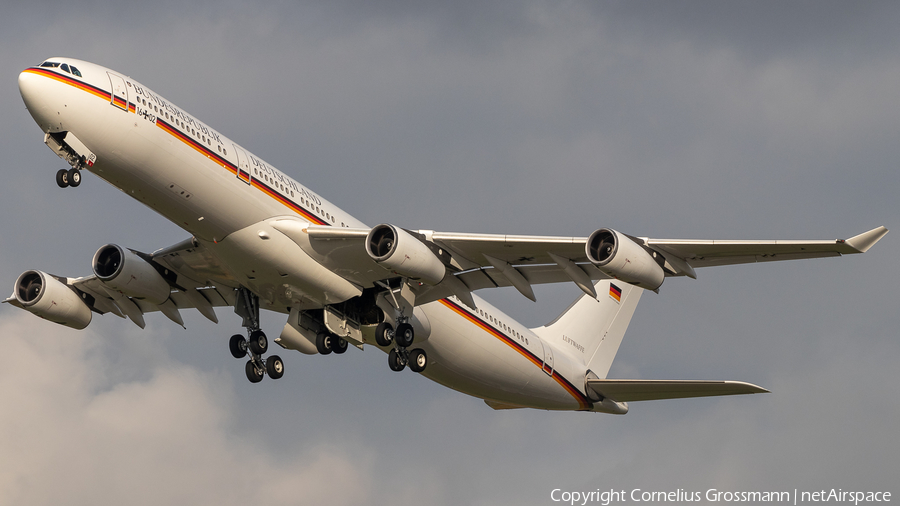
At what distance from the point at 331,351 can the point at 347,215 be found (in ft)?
15.6

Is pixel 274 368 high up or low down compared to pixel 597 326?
down

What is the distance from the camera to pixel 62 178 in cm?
2638

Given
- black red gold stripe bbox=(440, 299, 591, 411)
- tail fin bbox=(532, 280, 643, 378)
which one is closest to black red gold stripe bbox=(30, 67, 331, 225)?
black red gold stripe bbox=(440, 299, 591, 411)

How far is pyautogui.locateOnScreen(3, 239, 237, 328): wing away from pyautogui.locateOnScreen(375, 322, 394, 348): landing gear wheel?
5.19 meters

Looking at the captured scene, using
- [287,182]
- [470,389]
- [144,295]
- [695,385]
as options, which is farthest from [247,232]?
[695,385]

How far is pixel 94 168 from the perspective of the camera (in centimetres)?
2684

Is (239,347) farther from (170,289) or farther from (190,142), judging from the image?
(190,142)

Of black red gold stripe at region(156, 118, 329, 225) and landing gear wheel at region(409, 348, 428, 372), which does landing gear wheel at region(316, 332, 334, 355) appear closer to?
landing gear wheel at region(409, 348, 428, 372)

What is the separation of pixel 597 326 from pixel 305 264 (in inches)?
707

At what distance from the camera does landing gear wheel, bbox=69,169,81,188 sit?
26.4 metres

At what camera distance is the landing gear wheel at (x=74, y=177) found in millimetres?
26431

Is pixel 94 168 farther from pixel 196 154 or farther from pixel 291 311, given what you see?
pixel 291 311

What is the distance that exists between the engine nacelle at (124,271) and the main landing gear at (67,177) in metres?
6.51

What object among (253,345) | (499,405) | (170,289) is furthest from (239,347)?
(499,405)
